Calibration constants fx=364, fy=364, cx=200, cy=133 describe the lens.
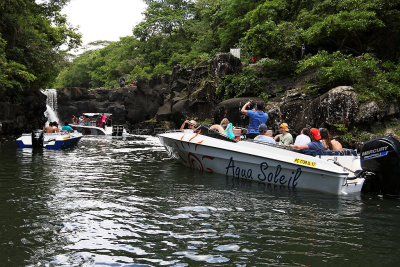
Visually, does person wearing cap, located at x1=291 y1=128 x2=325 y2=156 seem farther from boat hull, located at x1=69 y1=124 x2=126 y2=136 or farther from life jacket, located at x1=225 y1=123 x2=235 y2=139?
boat hull, located at x1=69 y1=124 x2=126 y2=136

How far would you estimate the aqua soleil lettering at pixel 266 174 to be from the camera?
307 inches

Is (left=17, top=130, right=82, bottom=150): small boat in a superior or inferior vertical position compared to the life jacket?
inferior

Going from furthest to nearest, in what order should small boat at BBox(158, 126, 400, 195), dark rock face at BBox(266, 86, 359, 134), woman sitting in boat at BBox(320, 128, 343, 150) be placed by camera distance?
dark rock face at BBox(266, 86, 359, 134)
woman sitting in boat at BBox(320, 128, 343, 150)
small boat at BBox(158, 126, 400, 195)

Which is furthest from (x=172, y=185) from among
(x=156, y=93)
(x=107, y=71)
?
(x=107, y=71)

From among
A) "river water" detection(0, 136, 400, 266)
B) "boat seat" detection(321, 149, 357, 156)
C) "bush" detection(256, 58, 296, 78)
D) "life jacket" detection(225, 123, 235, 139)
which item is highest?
"bush" detection(256, 58, 296, 78)

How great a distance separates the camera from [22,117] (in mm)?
26438

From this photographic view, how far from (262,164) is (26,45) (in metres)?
20.6

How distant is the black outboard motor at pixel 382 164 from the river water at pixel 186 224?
25 centimetres

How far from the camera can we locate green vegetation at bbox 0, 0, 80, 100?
20.0m

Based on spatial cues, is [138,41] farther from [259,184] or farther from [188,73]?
[259,184]

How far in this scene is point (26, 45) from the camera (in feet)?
76.5

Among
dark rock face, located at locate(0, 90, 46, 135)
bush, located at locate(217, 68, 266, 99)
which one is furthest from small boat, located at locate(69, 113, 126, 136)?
bush, located at locate(217, 68, 266, 99)

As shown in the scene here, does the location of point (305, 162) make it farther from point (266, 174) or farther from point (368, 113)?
point (368, 113)

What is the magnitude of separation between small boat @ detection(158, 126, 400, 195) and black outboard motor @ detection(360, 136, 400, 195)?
0.18ft
